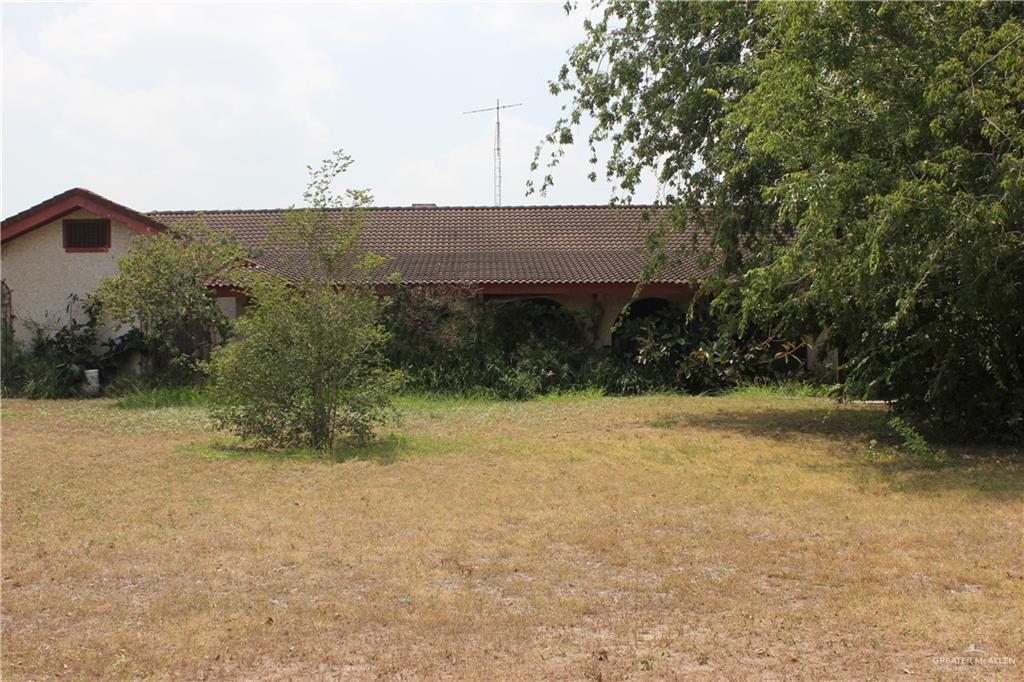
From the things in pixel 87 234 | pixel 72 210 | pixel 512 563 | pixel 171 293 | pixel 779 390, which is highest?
pixel 72 210

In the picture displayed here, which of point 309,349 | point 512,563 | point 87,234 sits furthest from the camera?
point 87,234

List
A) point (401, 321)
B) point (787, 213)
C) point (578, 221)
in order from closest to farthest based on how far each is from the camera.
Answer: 1. point (787, 213)
2. point (401, 321)
3. point (578, 221)

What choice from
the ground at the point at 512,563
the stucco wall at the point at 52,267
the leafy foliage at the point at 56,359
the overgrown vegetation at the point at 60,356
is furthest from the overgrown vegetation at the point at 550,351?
the ground at the point at 512,563

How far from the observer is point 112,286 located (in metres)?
20.0

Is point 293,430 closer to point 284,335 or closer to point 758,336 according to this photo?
point 284,335

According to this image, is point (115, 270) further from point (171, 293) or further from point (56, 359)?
point (171, 293)

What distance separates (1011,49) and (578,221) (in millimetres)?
18212

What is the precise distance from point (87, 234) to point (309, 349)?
505 inches

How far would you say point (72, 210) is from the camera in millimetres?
22766

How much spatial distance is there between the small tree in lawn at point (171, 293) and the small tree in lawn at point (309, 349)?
699 centimetres

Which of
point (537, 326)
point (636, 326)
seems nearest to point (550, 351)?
point (537, 326)

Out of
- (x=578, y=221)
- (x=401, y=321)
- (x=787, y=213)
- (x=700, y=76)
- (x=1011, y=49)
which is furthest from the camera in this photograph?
(x=578, y=221)

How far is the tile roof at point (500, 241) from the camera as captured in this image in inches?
901

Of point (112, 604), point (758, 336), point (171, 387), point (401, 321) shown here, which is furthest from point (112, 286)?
point (112, 604)
